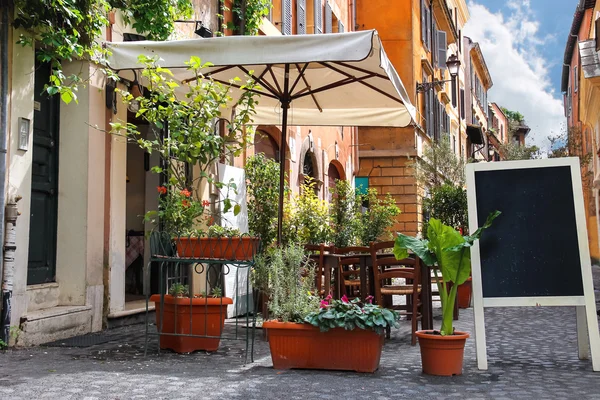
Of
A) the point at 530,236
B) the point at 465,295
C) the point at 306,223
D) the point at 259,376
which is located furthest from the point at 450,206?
the point at 259,376

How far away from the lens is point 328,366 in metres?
A: 5.35

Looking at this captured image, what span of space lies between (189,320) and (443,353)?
2.22m

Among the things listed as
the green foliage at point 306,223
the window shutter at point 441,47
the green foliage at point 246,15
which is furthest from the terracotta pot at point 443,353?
the window shutter at point 441,47

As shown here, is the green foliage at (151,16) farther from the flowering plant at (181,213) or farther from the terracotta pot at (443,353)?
the terracotta pot at (443,353)

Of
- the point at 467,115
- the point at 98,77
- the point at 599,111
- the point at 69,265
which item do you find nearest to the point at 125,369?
the point at 69,265

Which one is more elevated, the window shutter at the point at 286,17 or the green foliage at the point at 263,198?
A: the window shutter at the point at 286,17

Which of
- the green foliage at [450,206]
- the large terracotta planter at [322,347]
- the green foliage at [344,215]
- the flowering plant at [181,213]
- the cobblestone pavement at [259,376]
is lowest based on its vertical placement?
the cobblestone pavement at [259,376]

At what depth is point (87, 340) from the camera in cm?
668

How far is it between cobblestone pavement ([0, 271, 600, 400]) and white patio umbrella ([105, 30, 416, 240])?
6.83 feet

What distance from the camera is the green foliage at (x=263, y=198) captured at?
995 cm

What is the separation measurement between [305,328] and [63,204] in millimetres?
3177

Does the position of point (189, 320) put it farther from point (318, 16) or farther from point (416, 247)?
point (318, 16)

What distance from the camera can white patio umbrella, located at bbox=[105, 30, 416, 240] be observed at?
601 cm

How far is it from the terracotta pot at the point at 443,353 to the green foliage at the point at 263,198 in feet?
15.6
